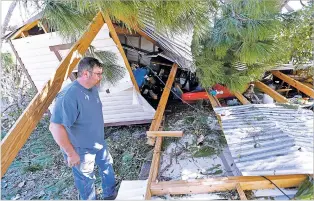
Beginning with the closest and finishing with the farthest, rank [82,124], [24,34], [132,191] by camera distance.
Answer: [132,191]
[82,124]
[24,34]

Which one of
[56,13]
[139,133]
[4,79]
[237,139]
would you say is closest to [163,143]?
[237,139]

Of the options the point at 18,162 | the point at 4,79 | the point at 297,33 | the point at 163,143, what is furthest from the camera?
the point at 4,79

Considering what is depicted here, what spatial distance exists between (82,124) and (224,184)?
142 centimetres

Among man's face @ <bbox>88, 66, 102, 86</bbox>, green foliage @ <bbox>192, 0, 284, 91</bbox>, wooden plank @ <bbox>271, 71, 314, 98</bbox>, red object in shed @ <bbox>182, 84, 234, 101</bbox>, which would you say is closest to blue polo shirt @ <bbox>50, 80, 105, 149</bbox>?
man's face @ <bbox>88, 66, 102, 86</bbox>

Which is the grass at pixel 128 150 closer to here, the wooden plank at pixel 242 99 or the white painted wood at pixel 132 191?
the white painted wood at pixel 132 191

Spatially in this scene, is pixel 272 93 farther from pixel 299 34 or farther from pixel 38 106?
pixel 38 106

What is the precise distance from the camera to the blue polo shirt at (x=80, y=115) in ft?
7.08

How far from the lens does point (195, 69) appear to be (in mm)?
3516

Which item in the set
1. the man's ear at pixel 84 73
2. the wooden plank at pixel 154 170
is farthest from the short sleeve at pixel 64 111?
the wooden plank at pixel 154 170

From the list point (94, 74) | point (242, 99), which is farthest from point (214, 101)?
point (94, 74)

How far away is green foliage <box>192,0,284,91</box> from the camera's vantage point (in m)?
2.89

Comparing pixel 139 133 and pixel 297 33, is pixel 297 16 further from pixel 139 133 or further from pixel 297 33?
pixel 139 133

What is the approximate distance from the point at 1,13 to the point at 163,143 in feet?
7.11

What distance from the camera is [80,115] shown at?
233 centimetres
